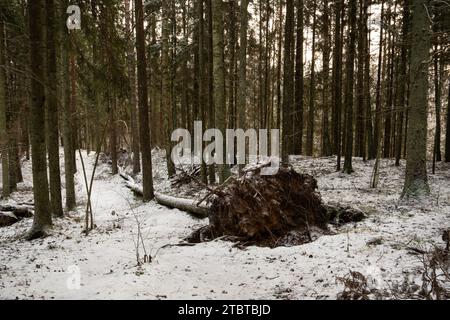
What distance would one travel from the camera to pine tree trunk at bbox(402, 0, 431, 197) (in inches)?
346

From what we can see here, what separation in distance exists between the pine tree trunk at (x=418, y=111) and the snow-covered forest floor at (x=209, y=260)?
0.64 metres

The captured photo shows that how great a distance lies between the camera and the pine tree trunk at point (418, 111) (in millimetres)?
8781

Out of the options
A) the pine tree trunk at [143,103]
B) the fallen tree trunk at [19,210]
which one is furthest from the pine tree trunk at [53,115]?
the pine tree trunk at [143,103]

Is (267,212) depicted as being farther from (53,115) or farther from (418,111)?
(53,115)

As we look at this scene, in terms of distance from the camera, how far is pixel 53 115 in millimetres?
9766

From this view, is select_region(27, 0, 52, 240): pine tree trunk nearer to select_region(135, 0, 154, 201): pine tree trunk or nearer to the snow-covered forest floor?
the snow-covered forest floor

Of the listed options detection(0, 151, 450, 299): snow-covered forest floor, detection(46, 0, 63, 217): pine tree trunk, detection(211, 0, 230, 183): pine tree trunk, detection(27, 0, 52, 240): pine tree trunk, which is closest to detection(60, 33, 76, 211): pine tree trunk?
detection(46, 0, 63, 217): pine tree trunk

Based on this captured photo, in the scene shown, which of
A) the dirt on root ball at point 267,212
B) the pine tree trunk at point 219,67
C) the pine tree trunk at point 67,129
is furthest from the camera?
the pine tree trunk at point 67,129

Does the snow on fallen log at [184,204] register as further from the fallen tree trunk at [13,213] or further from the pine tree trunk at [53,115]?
the fallen tree trunk at [13,213]

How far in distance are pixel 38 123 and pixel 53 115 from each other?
178cm

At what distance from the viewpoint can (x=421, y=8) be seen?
872 centimetres

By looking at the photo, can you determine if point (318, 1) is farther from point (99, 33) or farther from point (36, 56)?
point (36, 56)

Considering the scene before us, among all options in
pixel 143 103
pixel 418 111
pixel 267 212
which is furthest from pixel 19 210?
pixel 418 111

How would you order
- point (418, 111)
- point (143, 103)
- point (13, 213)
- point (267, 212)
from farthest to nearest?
point (143, 103) → point (13, 213) → point (418, 111) → point (267, 212)
